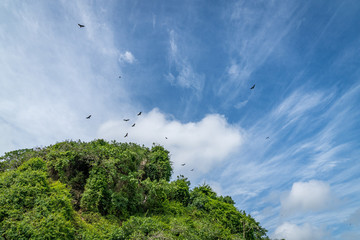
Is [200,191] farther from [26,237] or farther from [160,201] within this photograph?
[26,237]

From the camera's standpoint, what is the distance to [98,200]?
1894cm

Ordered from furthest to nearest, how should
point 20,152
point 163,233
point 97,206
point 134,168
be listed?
1. point 134,168
2. point 20,152
3. point 97,206
4. point 163,233

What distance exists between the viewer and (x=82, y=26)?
523 inches

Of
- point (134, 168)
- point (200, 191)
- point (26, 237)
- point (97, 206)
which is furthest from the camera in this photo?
point (200, 191)

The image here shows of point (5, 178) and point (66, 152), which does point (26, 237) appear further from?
point (66, 152)

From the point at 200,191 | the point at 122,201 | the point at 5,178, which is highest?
the point at 200,191

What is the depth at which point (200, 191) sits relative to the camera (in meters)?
32.1

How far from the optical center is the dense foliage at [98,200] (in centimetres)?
Answer: 1397

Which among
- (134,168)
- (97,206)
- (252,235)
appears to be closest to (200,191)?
(252,235)

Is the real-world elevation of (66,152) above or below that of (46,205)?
above

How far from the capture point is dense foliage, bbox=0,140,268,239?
14.0 m

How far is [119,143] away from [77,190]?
27.1ft

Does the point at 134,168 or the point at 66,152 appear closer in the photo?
the point at 66,152

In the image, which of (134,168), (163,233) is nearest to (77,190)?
(134,168)
